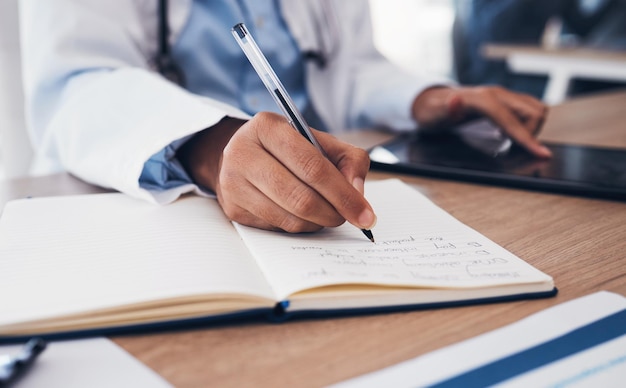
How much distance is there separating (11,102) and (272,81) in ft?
2.10

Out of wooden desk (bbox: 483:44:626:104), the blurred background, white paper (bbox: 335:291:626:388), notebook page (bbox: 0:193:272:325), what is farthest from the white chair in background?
wooden desk (bbox: 483:44:626:104)

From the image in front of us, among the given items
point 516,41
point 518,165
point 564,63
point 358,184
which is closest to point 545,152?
point 518,165

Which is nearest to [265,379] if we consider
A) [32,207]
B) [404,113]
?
[32,207]

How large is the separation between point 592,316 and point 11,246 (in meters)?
0.40

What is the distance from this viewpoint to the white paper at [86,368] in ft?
0.90

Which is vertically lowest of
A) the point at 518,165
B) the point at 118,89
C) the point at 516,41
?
the point at 516,41

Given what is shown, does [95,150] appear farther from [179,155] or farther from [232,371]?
[232,371]

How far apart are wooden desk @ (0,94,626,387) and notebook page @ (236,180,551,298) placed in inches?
0.9

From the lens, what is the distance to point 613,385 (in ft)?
0.91

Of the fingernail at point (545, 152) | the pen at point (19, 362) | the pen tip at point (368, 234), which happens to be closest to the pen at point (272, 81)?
the pen tip at point (368, 234)

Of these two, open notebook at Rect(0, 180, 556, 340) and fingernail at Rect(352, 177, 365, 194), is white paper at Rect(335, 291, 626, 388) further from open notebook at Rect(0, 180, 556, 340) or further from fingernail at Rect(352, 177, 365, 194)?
fingernail at Rect(352, 177, 365, 194)

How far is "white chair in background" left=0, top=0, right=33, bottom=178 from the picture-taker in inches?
33.4

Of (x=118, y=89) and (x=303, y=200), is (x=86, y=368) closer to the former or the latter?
(x=303, y=200)

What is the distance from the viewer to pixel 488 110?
2.49 feet
